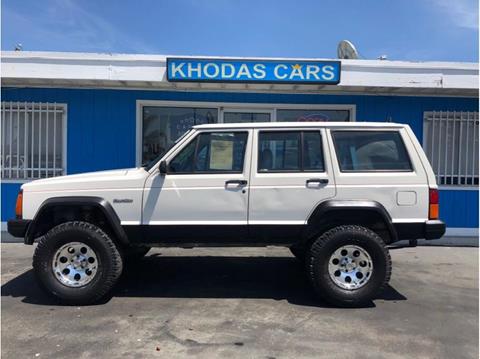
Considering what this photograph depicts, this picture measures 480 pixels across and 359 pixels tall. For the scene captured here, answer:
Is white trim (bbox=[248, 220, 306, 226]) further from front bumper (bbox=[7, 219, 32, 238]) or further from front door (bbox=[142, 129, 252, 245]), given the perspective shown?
front bumper (bbox=[7, 219, 32, 238])

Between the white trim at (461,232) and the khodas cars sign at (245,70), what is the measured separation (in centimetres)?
391

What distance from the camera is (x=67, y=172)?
9008 mm

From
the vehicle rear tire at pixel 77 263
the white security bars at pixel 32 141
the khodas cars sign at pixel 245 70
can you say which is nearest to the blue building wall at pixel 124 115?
the white security bars at pixel 32 141

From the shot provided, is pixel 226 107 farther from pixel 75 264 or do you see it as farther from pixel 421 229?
pixel 421 229

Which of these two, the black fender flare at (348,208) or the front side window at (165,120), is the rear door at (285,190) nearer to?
the black fender flare at (348,208)

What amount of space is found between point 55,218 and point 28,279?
1.36 m

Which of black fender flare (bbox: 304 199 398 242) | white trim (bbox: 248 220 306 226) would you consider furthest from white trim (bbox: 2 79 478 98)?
white trim (bbox: 248 220 306 226)

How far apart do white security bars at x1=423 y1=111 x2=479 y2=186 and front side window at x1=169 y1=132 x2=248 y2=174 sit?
5.35 metres

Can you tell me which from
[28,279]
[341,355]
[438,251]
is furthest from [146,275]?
[438,251]

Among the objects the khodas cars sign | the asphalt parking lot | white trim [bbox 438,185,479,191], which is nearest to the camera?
the asphalt parking lot

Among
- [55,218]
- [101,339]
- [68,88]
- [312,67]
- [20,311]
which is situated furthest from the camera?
[68,88]

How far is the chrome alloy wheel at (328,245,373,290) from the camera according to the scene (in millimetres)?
5195

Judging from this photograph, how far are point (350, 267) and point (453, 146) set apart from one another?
5389mm

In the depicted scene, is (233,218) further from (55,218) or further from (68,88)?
(68,88)
